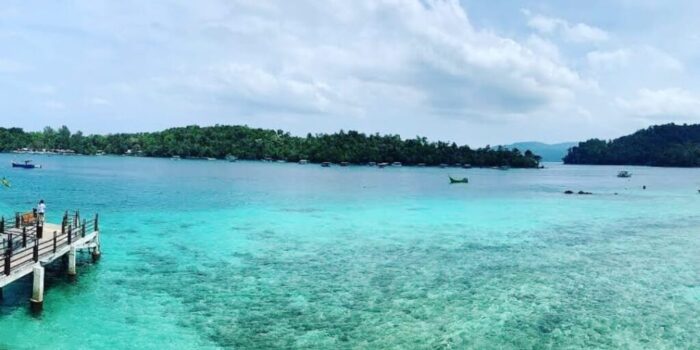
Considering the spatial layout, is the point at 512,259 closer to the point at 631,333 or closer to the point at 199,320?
the point at 631,333

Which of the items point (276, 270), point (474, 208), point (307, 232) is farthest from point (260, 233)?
point (474, 208)

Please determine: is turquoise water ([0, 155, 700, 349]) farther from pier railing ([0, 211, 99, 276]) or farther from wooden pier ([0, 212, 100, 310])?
pier railing ([0, 211, 99, 276])

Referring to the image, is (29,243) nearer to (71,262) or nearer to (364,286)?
(71,262)

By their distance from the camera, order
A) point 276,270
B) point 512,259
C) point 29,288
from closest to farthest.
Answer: point 29,288 < point 276,270 < point 512,259

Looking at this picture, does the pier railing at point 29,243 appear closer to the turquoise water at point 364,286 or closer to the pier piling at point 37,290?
the pier piling at point 37,290

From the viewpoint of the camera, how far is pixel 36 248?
961 inches

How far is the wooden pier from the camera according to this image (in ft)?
76.8

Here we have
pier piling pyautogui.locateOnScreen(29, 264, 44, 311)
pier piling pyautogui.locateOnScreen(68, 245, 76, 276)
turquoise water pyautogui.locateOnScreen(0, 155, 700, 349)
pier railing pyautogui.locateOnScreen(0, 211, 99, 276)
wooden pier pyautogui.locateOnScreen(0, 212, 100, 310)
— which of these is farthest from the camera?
pier piling pyautogui.locateOnScreen(68, 245, 76, 276)

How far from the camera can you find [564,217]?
65438 mm

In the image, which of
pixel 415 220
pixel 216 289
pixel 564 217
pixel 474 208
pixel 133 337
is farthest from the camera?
pixel 474 208

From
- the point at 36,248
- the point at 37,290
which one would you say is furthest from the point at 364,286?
the point at 36,248

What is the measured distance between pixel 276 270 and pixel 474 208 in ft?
152

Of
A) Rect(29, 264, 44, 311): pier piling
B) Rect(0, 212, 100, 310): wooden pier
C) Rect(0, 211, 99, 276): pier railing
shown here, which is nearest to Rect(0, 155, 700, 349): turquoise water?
Rect(29, 264, 44, 311): pier piling

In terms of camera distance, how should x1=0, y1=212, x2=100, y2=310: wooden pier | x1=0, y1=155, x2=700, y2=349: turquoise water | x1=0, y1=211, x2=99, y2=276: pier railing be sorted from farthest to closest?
x1=0, y1=211, x2=99, y2=276: pier railing, x1=0, y1=212, x2=100, y2=310: wooden pier, x1=0, y1=155, x2=700, y2=349: turquoise water
